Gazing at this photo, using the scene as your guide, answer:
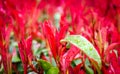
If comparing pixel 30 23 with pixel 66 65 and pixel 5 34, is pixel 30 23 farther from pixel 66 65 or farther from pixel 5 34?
pixel 66 65

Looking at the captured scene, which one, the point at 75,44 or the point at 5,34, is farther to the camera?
the point at 5,34

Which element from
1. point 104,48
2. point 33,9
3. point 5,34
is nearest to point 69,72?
point 104,48

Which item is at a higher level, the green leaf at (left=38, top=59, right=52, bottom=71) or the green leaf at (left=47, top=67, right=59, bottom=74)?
the green leaf at (left=38, top=59, right=52, bottom=71)

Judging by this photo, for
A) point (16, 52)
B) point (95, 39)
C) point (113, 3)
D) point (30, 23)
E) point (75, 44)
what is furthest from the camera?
point (30, 23)

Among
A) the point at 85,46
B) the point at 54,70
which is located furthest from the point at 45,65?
the point at 85,46

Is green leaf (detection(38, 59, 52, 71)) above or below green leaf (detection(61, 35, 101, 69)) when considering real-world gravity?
below

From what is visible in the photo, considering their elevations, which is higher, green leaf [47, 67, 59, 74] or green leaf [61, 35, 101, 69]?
green leaf [61, 35, 101, 69]

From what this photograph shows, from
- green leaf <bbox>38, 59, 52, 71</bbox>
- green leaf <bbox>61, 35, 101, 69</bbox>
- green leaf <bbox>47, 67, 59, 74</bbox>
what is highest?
green leaf <bbox>61, 35, 101, 69</bbox>

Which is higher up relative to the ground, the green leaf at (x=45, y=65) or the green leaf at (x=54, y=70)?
the green leaf at (x=45, y=65)

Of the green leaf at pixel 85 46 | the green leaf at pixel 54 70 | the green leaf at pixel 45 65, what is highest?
the green leaf at pixel 85 46

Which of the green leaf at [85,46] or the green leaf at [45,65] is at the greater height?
the green leaf at [85,46]

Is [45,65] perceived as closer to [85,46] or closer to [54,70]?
[54,70]
